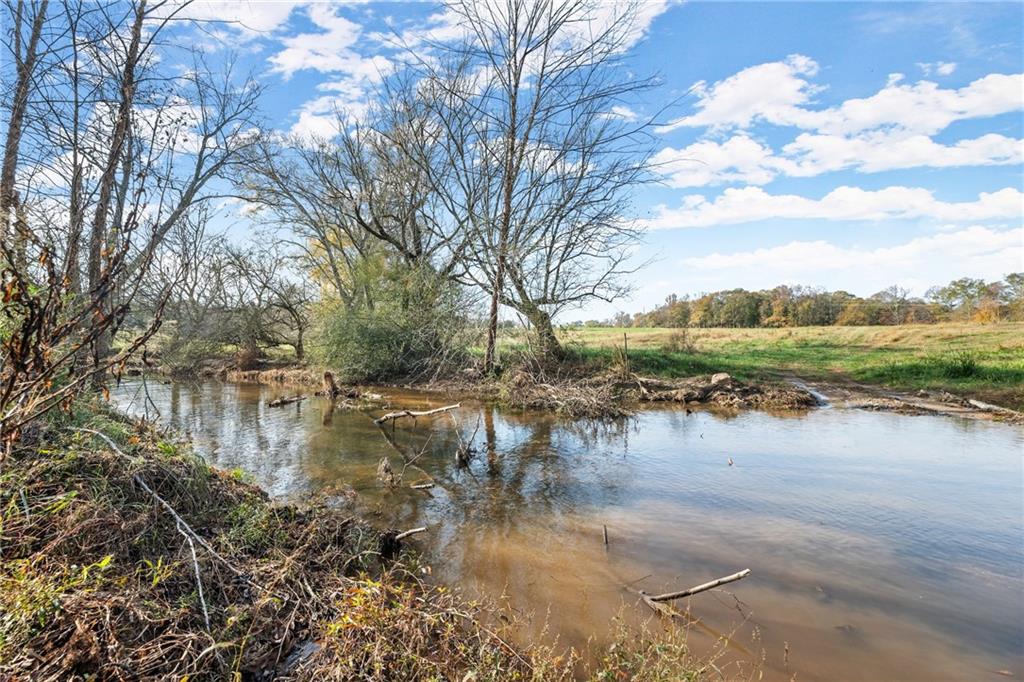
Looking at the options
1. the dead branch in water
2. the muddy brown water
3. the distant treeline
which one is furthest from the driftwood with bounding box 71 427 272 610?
the distant treeline

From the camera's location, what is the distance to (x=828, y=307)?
38.7m

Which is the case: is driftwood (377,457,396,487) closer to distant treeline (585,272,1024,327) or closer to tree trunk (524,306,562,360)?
tree trunk (524,306,562,360)

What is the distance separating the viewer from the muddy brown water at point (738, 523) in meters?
4.01

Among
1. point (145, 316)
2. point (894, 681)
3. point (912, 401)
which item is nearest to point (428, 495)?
point (894, 681)

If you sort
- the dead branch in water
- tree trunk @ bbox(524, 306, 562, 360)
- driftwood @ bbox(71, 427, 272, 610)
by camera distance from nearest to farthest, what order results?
1. driftwood @ bbox(71, 427, 272, 610)
2. the dead branch in water
3. tree trunk @ bbox(524, 306, 562, 360)

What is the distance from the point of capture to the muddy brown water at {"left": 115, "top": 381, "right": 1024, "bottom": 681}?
4008 mm

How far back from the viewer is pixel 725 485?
24.5 feet

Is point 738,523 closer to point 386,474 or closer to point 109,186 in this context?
point 386,474

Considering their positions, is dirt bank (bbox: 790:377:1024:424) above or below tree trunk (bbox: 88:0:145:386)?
below

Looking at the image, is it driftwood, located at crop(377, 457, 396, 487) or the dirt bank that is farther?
the dirt bank

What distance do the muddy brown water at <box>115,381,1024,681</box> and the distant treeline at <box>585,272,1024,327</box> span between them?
24543 mm

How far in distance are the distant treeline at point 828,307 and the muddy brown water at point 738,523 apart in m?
24.5

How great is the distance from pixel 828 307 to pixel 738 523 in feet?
129

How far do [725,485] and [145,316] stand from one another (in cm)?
1899
